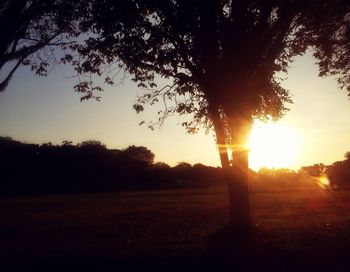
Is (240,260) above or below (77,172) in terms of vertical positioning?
below

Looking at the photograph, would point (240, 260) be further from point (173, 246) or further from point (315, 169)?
→ point (315, 169)

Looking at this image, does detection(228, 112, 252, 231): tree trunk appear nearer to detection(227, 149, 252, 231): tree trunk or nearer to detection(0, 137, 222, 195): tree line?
detection(227, 149, 252, 231): tree trunk

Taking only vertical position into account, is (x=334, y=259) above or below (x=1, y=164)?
below

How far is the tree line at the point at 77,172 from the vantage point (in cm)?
7181

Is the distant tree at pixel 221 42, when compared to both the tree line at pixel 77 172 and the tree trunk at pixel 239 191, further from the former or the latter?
the tree line at pixel 77 172

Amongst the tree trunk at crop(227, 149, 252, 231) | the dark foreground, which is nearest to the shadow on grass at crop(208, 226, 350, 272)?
the dark foreground

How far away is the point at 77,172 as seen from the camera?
7894cm

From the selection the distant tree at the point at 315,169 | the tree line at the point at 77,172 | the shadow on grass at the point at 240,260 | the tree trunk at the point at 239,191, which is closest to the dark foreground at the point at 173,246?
the shadow on grass at the point at 240,260

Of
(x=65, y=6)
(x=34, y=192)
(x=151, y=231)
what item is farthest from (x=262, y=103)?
(x=34, y=192)

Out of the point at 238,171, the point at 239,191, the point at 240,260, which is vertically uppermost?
the point at 238,171

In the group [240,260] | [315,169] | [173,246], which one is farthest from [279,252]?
[315,169]

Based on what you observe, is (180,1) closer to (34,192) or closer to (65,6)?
(65,6)

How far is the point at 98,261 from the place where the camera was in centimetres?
1040

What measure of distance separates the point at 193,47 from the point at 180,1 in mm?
2259
